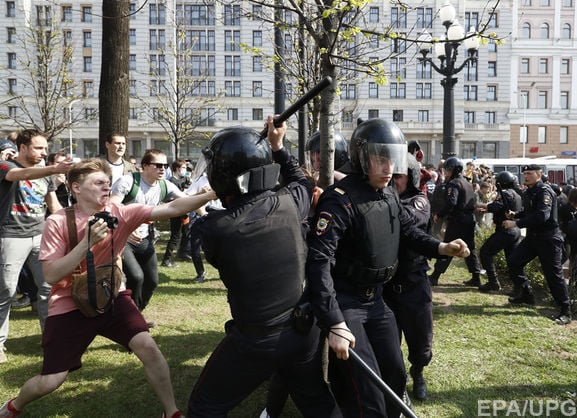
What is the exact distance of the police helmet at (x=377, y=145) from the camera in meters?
3.02

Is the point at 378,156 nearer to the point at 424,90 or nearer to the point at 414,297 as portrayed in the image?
the point at 414,297

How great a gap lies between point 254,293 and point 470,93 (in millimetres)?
57418

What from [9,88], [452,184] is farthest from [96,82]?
[452,184]

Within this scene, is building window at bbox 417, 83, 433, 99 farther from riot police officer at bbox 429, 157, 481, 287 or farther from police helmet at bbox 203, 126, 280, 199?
police helmet at bbox 203, 126, 280, 199

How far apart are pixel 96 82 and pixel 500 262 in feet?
174

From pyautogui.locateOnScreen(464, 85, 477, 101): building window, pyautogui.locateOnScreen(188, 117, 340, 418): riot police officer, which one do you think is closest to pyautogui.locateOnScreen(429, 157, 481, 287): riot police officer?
pyautogui.locateOnScreen(188, 117, 340, 418): riot police officer

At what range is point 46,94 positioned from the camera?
63.2 ft

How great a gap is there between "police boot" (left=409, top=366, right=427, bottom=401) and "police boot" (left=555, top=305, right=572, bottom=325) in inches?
122

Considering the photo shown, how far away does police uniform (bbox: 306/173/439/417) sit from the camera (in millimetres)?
2693

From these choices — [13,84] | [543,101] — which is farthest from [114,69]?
[543,101]

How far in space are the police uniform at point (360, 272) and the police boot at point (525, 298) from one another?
187 inches

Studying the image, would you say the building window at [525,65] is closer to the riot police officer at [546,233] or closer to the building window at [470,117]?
the building window at [470,117]

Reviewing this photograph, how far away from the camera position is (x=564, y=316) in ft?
20.0

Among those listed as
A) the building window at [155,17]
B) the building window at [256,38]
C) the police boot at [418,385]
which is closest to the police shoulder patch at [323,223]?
the police boot at [418,385]
